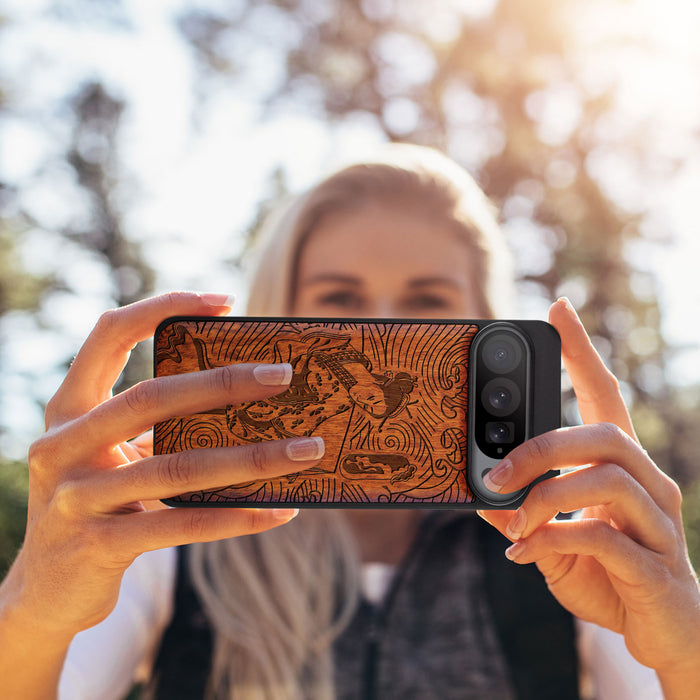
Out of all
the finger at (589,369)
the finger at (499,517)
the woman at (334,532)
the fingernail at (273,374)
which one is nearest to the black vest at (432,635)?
the woman at (334,532)

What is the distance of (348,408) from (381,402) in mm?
82

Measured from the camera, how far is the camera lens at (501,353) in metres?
1.46

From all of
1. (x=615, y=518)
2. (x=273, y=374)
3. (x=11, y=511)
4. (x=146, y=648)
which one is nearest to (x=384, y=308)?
(x=273, y=374)

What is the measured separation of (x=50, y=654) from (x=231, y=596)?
105 centimetres

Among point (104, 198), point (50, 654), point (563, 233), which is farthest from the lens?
point (104, 198)

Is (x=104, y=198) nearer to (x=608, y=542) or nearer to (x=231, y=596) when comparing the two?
(x=231, y=596)

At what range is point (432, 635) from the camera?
92.8 inches

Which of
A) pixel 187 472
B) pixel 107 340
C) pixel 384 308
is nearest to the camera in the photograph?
pixel 187 472

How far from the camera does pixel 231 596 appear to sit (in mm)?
2410

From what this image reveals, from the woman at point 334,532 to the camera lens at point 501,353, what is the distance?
0.11 m

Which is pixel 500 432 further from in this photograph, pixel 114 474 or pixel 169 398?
pixel 114 474

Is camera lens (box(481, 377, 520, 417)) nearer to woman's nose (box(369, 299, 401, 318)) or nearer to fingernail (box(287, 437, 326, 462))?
fingernail (box(287, 437, 326, 462))

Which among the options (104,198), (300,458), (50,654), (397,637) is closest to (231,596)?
(397,637)

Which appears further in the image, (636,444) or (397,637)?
(397,637)
